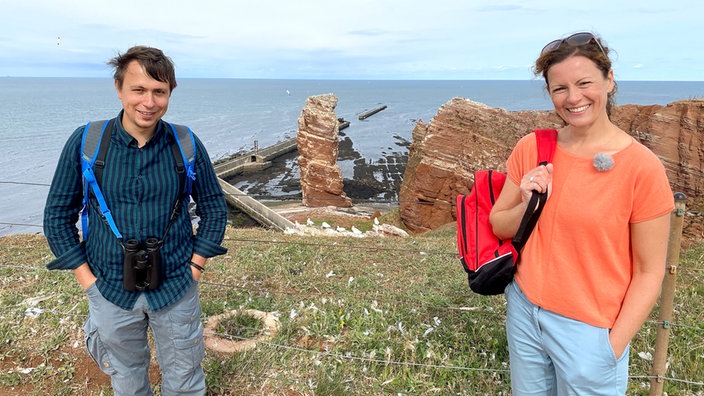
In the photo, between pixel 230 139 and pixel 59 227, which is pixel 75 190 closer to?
pixel 59 227

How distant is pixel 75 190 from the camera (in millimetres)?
2730

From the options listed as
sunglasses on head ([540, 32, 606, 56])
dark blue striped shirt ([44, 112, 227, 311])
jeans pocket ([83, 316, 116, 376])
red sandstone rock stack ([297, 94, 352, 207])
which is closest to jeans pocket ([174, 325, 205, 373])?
dark blue striped shirt ([44, 112, 227, 311])

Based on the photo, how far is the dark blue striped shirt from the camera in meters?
2.69

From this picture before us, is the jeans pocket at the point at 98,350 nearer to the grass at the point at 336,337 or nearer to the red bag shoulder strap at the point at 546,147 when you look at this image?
the grass at the point at 336,337

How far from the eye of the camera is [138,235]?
2.77 meters

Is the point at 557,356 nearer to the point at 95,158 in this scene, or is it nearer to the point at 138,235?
the point at 138,235

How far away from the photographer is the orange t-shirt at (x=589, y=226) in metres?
1.97

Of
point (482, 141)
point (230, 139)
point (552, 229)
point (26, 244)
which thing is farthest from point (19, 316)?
point (230, 139)

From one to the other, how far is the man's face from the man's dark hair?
1.0 inches

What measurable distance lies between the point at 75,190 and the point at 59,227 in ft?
0.85

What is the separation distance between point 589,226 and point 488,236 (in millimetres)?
630

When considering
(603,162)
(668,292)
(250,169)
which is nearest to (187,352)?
(603,162)

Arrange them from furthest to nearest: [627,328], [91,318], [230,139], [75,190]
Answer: [230,139] → [91,318] → [75,190] → [627,328]

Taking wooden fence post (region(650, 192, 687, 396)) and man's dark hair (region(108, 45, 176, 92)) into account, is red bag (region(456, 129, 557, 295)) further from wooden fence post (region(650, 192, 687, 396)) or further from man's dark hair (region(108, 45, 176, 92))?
man's dark hair (region(108, 45, 176, 92))
